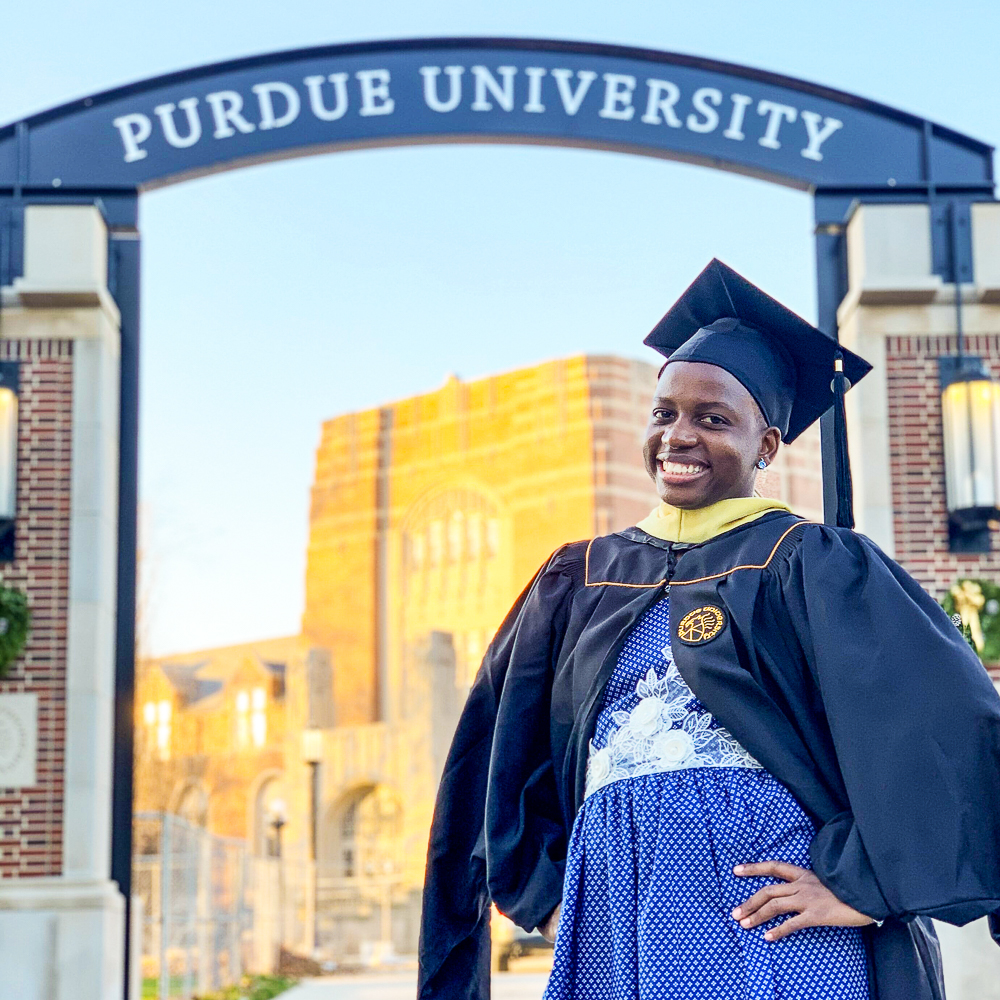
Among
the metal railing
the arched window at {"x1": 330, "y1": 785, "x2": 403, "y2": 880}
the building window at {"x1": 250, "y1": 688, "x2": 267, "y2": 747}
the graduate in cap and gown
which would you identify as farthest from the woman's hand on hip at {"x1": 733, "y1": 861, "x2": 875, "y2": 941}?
the building window at {"x1": 250, "y1": 688, "x2": 267, "y2": 747}

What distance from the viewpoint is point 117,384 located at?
29.6 ft

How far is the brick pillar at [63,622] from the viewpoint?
8.07m

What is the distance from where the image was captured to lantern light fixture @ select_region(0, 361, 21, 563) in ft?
27.7

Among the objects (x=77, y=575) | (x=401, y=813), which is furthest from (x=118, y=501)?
(x=401, y=813)

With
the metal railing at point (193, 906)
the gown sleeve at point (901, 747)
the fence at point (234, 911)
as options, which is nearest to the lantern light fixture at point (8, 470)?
the metal railing at point (193, 906)

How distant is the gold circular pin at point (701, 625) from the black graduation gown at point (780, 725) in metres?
0.01

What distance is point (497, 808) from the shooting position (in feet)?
9.14

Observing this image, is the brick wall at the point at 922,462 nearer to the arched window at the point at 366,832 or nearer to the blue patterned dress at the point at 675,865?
the blue patterned dress at the point at 675,865

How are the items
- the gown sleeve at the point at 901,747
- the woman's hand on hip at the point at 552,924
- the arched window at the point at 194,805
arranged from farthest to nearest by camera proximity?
the arched window at the point at 194,805 → the woman's hand on hip at the point at 552,924 → the gown sleeve at the point at 901,747

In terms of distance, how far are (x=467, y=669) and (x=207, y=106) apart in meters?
35.8

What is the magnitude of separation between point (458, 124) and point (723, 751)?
23.5 feet

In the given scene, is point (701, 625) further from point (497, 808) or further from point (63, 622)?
point (63, 622)

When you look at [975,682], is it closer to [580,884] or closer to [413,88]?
[580,884]

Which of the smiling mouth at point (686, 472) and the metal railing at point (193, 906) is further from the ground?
the smiling mouth at point (686, 472)
